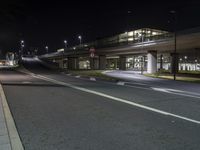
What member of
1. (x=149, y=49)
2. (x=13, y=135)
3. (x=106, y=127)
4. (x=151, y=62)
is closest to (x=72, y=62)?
(x=149, y=49)

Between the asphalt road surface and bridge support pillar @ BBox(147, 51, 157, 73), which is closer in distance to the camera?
the asphalt road surface

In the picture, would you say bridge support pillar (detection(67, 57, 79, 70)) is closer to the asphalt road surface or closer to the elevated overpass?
the elevated overpass

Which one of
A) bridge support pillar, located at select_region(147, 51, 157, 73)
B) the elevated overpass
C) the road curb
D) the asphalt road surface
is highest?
the elevated overpass

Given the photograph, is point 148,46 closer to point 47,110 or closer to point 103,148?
point 47,110

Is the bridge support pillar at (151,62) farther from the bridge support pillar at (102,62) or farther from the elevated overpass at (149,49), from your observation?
the bridge support pillar at (102,62)

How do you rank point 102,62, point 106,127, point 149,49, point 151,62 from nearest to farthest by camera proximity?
point 106,127 → point 151,62 → point 149,49 → point 102,62

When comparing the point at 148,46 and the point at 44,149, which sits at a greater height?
the point at 148,46

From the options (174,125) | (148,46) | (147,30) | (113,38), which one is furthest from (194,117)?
(113,38)

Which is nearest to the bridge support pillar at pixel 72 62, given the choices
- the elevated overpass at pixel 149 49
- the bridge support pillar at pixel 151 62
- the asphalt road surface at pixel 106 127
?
the elevated overpass at pixel 149 49

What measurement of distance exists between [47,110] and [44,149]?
5.19 metres

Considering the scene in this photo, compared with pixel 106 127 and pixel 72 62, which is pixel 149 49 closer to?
pixel 72 62

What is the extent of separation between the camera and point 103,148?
6.30 m

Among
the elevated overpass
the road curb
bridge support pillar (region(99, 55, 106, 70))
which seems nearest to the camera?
the road curb

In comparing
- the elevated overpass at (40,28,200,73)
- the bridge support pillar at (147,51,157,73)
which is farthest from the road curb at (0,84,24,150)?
the bridge support pillar at (147,51,157,73)
